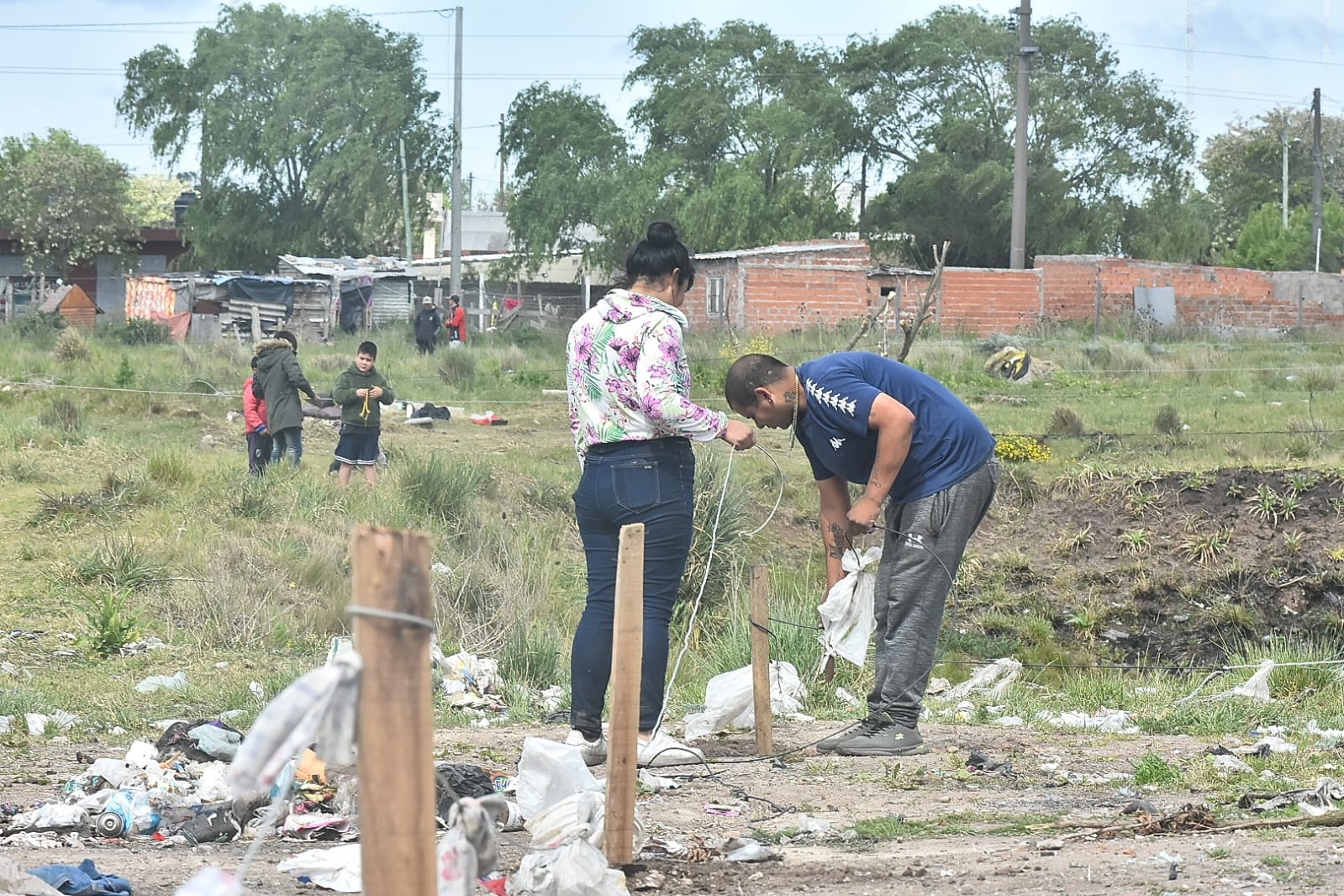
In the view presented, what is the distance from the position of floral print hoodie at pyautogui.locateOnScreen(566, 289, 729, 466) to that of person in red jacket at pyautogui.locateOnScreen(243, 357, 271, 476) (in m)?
8.17

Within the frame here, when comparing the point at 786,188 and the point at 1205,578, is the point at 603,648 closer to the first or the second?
the point at 1205,578

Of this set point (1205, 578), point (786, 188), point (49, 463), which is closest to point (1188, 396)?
point (1205, 578)

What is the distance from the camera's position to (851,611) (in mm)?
6395

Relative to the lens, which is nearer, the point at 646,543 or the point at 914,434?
the point at 646,543

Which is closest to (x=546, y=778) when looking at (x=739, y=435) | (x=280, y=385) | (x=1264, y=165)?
(x=739, y=435)

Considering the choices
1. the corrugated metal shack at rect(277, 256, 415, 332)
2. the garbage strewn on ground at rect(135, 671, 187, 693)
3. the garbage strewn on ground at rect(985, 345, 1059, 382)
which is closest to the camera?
the garbage strewn on ground at rect(135, 671, 187, 693)

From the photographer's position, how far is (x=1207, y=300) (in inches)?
1340

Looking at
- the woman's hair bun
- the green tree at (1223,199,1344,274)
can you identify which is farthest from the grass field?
the green tree at (1223,199,1344,274)

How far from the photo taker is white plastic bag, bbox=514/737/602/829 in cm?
443

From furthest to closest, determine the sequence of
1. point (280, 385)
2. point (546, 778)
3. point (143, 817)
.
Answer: point (280, 385) < point (143, 817) < point (546, 778)

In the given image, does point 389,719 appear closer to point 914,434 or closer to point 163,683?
point 914,434

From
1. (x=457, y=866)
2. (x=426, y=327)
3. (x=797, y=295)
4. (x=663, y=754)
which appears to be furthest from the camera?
(x=797, y=295)

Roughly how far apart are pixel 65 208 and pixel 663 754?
4281 cm

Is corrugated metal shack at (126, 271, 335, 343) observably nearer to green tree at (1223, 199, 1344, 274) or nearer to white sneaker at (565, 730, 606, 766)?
green tree at (1223, 199, 1344, 274)
